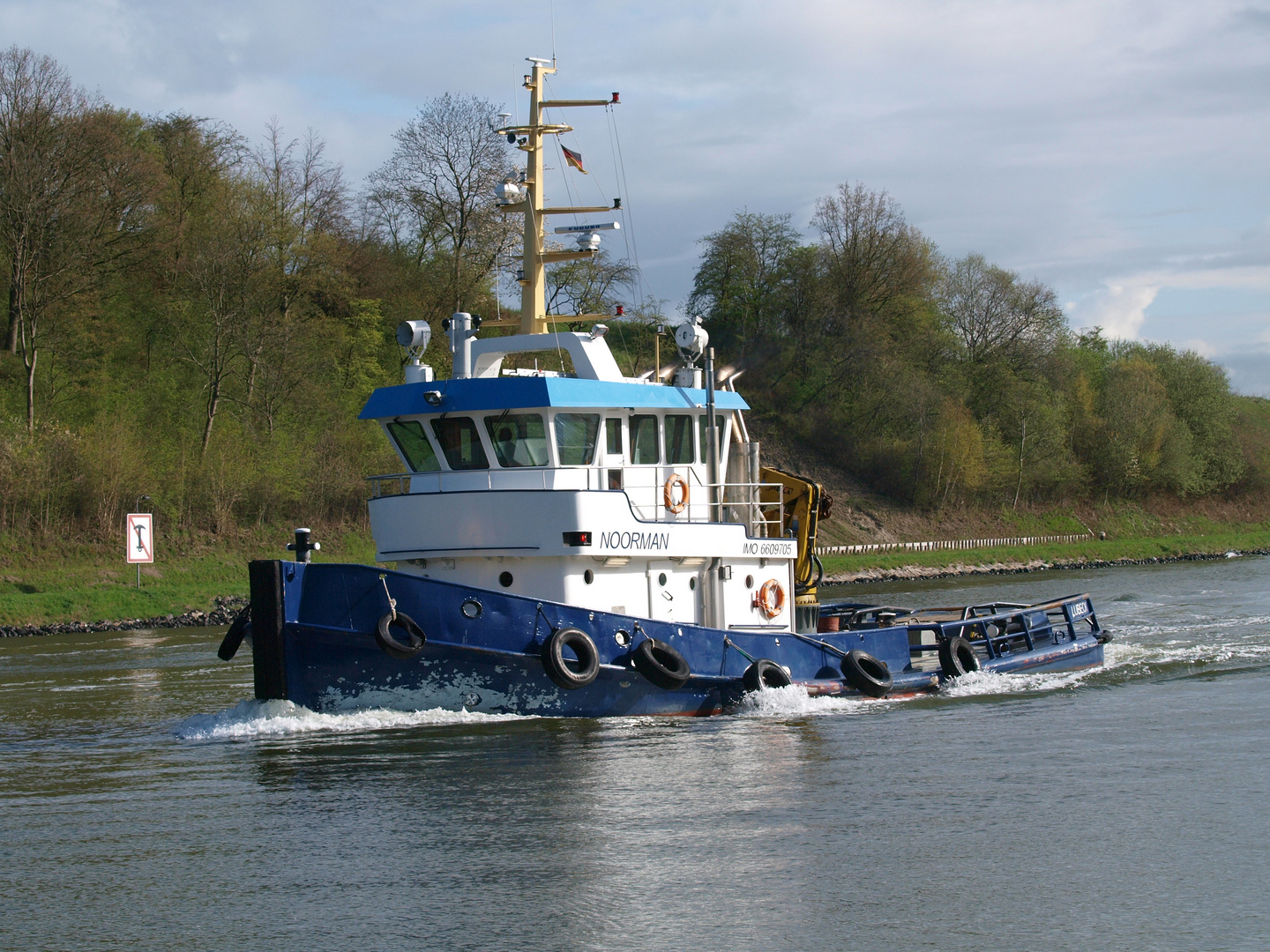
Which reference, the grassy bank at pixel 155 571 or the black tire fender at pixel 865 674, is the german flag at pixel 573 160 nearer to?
the black tire fender at pixel 865 674

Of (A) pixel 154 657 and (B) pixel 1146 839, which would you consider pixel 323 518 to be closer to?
(A) pixel 154 657

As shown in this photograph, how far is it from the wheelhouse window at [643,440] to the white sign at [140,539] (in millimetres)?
17487

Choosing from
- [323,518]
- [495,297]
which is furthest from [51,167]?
[495,297]

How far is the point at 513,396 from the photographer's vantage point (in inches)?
444

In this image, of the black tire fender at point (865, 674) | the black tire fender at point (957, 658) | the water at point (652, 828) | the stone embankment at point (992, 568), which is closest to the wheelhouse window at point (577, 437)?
the water at point (652, 828)

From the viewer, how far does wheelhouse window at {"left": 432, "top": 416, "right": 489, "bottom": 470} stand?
11516mm

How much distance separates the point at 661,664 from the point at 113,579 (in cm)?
1873

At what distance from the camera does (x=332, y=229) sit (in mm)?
42188

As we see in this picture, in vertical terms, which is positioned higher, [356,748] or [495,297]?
[495,297]

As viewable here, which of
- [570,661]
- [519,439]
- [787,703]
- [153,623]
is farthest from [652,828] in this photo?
[153,623]

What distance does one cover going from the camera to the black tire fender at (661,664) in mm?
11109

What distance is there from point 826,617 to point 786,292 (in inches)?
1676

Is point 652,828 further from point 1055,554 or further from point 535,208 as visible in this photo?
point 1055,554

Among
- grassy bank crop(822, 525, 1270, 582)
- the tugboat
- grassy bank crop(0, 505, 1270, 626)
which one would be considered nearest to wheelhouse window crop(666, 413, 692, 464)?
the tugboat
